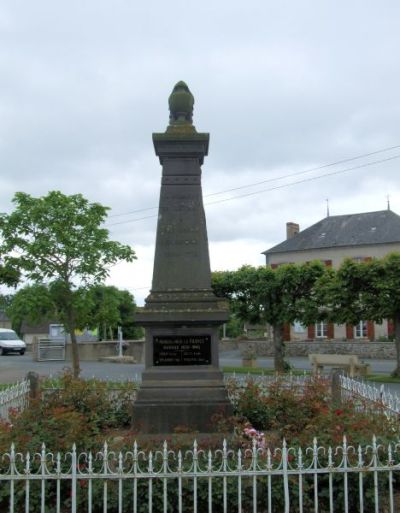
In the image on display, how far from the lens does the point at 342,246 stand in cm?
4778

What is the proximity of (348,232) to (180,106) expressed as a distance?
41.5 m

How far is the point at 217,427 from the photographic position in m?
7.65

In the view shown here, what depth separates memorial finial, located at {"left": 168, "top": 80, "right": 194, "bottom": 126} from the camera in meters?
9.11

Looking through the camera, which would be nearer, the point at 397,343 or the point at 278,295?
the point at 397,343

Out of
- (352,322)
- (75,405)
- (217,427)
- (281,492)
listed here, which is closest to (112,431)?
(75,405)

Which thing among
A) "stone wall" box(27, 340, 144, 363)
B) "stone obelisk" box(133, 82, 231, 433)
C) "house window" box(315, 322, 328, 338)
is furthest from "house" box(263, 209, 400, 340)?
"stone obelisk" box(133, 82, 231, 433)

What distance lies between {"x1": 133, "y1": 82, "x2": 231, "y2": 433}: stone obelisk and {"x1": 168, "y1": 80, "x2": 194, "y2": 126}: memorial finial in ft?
0.38

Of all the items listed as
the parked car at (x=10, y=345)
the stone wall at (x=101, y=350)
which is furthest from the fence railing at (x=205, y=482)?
the parked car at (x=10, y=345)

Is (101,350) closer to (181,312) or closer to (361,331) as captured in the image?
(361,331)

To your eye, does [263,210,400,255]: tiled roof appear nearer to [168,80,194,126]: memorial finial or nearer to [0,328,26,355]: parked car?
[0,328,26,355]: parked car

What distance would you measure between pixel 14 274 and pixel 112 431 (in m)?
9.15

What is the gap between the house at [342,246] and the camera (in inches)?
1774

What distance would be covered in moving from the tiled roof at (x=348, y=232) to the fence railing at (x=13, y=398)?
1529 inches

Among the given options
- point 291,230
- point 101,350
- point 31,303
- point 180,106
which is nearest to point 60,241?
point 31,303
